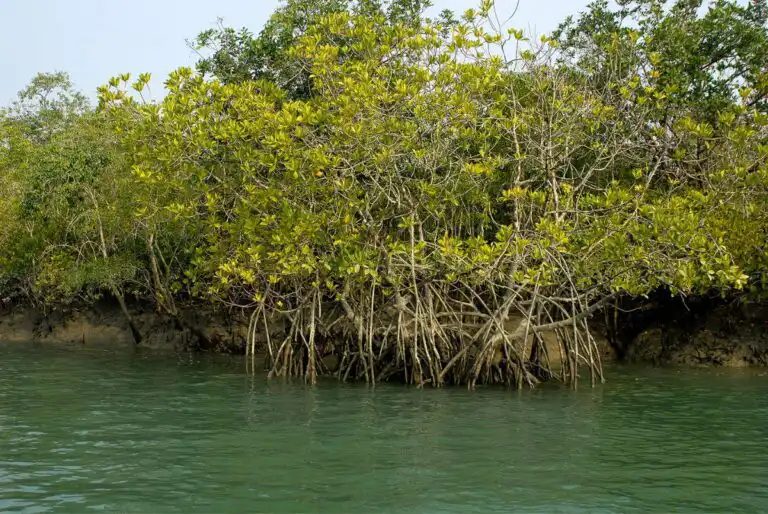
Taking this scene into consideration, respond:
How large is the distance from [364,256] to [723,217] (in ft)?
22.4

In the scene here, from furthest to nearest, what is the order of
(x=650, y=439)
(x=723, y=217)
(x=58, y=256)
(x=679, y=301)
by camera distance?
(x=58, y=256) → (x=679, y=301) → (x=723, y=217) → (x=650, y=439)

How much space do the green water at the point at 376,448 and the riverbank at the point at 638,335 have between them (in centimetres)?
301

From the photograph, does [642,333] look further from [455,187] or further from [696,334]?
[455,187]

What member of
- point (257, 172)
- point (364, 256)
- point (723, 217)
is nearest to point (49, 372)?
point (257, 172)

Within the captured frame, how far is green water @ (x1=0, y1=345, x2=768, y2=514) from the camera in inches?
272

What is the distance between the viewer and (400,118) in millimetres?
13016

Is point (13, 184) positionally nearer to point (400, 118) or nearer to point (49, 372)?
point (49, 372)

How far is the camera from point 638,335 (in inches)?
727

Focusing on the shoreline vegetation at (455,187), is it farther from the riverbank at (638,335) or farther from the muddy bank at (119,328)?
the muddy bank at (119,328)

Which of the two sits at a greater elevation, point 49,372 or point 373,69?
point 373,69

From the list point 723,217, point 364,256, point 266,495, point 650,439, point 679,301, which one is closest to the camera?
point 266,495

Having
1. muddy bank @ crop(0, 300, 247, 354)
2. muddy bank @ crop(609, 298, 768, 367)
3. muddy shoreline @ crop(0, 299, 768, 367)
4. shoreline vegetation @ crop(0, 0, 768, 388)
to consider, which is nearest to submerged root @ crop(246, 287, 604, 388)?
shoreline vegetation @ crop(0, 0, 768, 388)

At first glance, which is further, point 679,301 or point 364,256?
point 679,301

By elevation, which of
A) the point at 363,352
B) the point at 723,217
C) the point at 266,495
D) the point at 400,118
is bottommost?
the point at 266,495
